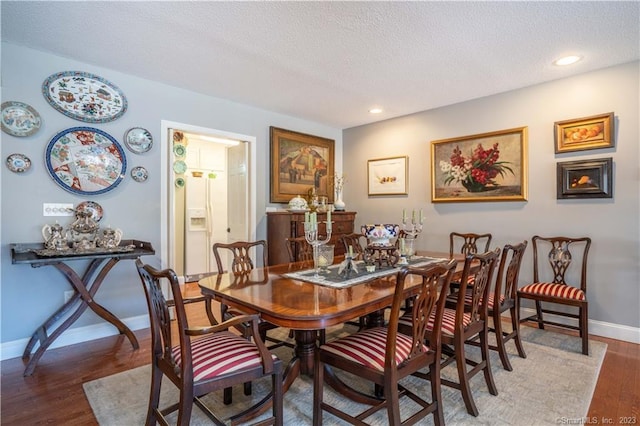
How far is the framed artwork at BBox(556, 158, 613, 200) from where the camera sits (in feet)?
10.2

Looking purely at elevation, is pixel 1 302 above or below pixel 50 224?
below

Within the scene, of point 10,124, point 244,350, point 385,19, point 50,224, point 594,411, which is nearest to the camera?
point 244,350

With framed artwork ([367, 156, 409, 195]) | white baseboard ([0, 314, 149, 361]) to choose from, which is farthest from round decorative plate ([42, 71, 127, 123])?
framed artwork ([367, 156, 409, 195])

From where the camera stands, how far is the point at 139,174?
333 cm

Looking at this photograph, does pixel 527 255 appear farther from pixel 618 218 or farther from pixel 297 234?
pixel 297 234

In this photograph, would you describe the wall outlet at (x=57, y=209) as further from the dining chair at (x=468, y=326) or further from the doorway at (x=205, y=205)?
the dining chair at (x=468, y=326)

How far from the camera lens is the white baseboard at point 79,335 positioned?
2.71 metres

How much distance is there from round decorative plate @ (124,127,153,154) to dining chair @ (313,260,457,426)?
8.91ft

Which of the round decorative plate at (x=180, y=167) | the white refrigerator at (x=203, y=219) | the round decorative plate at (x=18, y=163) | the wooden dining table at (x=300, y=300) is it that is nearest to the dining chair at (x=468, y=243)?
the wooden dining table at (x=300, y=300)

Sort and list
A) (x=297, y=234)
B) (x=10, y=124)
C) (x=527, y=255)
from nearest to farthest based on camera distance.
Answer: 1. (x=10, y=124)
2. (x=527, y=255)
3. (x=297, y=234)

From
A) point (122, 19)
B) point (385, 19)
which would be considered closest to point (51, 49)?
point (122, 19)

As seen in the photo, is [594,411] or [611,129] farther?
[611,129]

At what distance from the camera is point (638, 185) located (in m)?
2.98

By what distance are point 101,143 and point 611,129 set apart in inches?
183
